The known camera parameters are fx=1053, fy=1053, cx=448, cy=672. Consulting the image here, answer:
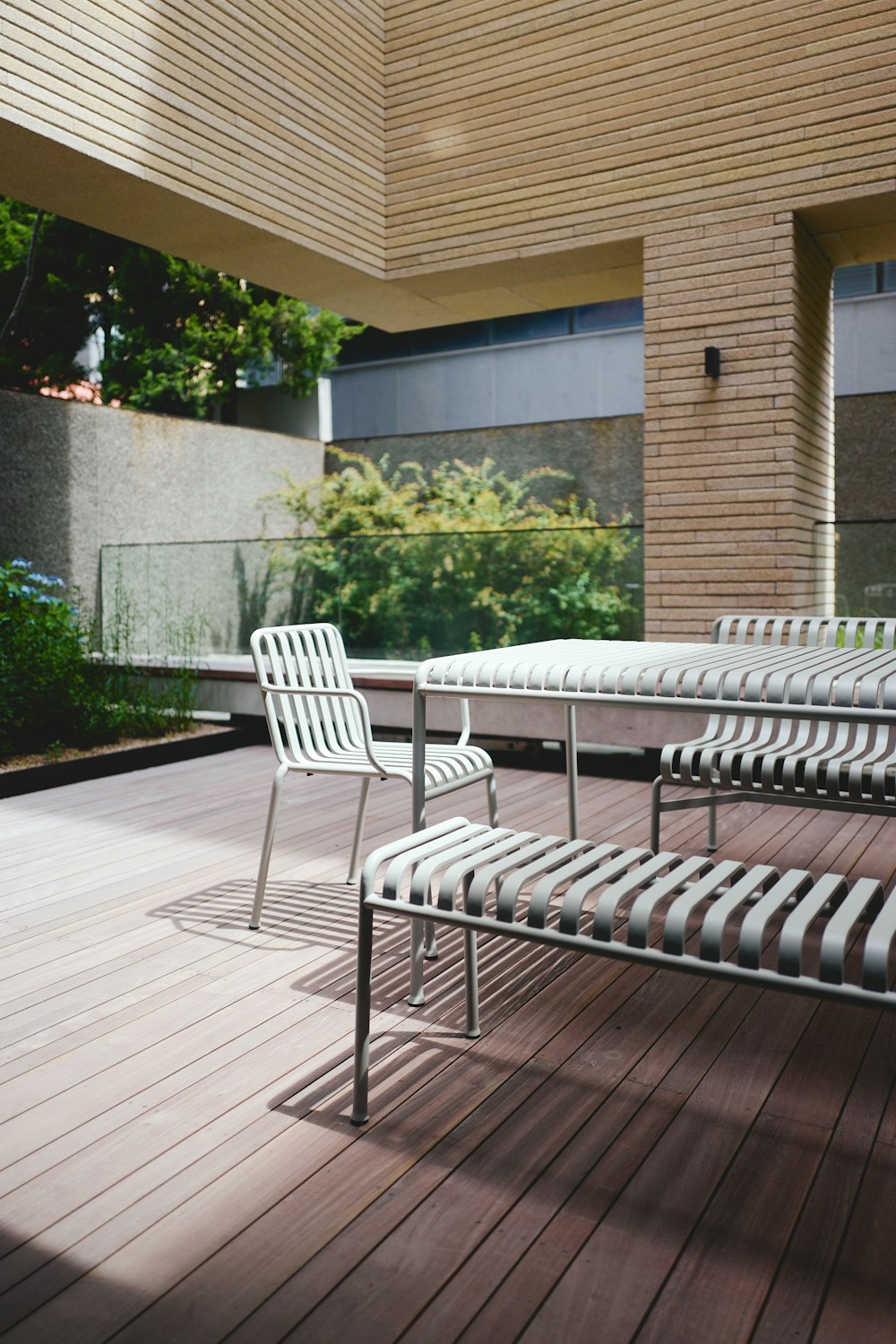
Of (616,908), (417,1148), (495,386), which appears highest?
(495,386)

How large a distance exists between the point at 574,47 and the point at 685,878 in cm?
588

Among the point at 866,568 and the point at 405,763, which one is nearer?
the point at 405,763

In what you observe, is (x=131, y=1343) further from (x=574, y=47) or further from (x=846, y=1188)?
(x=574, y=47)

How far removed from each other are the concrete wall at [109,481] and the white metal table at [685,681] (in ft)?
19.3

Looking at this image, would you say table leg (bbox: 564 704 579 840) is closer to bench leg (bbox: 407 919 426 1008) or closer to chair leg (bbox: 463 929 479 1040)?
bench leg (bbox: 407 919 426 1008)

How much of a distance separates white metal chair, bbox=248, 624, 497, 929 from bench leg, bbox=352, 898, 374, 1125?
92cm

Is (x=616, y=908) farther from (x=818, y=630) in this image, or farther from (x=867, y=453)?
(x=867, y=453)

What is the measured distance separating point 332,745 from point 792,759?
1.50m

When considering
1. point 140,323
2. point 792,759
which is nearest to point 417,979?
point 792,759

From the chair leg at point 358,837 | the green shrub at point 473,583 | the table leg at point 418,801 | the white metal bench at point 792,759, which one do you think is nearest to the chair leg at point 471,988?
the table leg at point 418,801

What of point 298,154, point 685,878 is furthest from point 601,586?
point 685,878

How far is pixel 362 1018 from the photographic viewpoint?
6.76 ft

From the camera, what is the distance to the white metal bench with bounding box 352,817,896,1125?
5.24 feet

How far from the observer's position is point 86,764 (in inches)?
234
